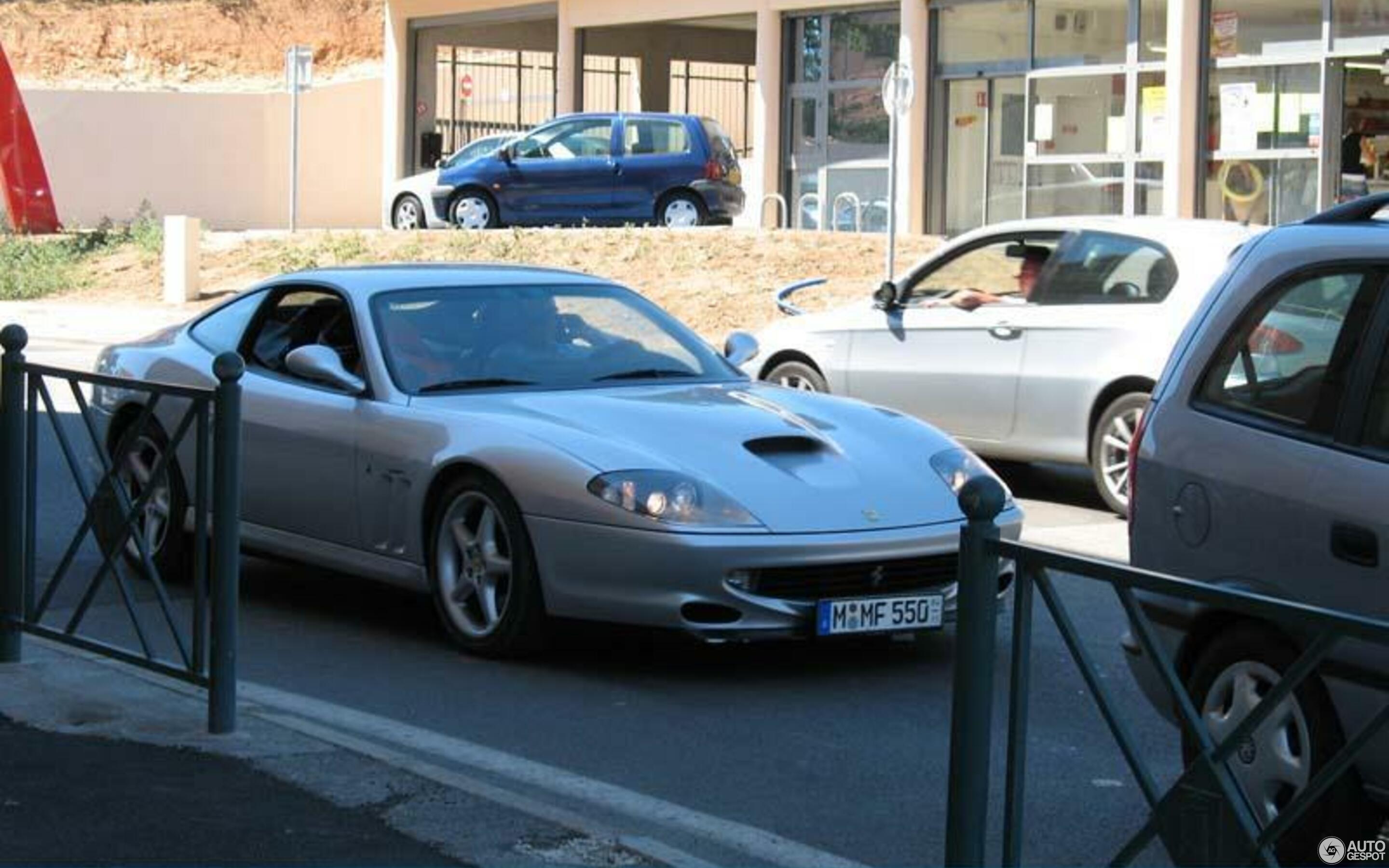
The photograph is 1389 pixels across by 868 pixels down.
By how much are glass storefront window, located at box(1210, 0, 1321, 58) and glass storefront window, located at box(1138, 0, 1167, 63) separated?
916 mm

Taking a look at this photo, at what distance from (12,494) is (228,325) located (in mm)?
2451

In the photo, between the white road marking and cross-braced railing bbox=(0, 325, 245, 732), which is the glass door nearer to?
cross-braced railing bbox=(0, 325, 245, 732)

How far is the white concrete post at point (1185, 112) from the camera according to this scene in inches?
1016

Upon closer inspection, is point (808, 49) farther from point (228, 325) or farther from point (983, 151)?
point (228, 325)

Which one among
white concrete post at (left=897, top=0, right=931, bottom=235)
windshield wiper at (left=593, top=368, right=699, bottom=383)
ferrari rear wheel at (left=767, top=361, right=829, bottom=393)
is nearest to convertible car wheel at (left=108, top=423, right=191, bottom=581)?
windshield wiper at (left=593, top=368, right=699, bottom=383)

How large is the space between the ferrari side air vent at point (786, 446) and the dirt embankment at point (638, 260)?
1320 centimetres

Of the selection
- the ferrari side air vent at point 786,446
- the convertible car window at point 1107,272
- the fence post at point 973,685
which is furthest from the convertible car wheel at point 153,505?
the convertible car window at point 1107,272

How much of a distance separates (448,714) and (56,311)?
69.0 feet

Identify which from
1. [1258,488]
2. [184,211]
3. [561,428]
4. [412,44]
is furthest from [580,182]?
[1258,488]

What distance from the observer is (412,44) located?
132ft

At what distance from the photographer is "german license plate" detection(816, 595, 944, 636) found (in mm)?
7395

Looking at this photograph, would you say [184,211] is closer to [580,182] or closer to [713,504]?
[580,182]

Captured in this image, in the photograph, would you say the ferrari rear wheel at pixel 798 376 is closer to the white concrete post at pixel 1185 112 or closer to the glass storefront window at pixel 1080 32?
the white concrete post at pixel 1185 112

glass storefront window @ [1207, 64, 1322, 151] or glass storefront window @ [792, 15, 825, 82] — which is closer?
glass storefront window @ [1207, 64, 1322, 151]
